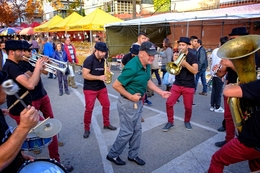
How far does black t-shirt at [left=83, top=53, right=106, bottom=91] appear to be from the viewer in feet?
13.7

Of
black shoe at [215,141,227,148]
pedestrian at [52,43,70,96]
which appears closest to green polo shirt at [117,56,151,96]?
black shoe at [215,141,227,148]

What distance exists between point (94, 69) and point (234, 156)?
2984 millimetres

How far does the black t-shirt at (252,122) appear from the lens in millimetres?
2002

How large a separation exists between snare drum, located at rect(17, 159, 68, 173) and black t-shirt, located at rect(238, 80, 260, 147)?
190 cm

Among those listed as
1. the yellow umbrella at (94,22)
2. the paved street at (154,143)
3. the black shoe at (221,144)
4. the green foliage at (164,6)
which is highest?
the green foliage at (164,6)

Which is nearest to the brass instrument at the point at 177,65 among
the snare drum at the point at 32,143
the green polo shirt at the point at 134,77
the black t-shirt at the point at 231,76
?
the black t-shirt at the point at 231,76

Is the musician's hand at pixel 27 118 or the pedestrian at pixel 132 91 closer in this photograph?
the musician's hand at pixel 27 118

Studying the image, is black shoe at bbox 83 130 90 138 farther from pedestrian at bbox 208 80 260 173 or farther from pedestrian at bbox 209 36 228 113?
pedestrian at bbox 209 36 228 113

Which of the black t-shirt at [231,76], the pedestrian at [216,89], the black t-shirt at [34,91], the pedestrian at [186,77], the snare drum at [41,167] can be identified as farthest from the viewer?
the pedestrian at [216,89]

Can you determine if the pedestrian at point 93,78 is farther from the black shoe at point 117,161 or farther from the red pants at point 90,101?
the black shoe at point 117,161

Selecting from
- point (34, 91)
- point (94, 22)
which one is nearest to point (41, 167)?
point (34, 91)

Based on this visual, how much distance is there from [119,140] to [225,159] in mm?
1552

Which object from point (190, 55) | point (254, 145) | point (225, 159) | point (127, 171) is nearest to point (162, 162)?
point (127, 171)

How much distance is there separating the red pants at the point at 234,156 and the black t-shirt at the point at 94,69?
106 inches
